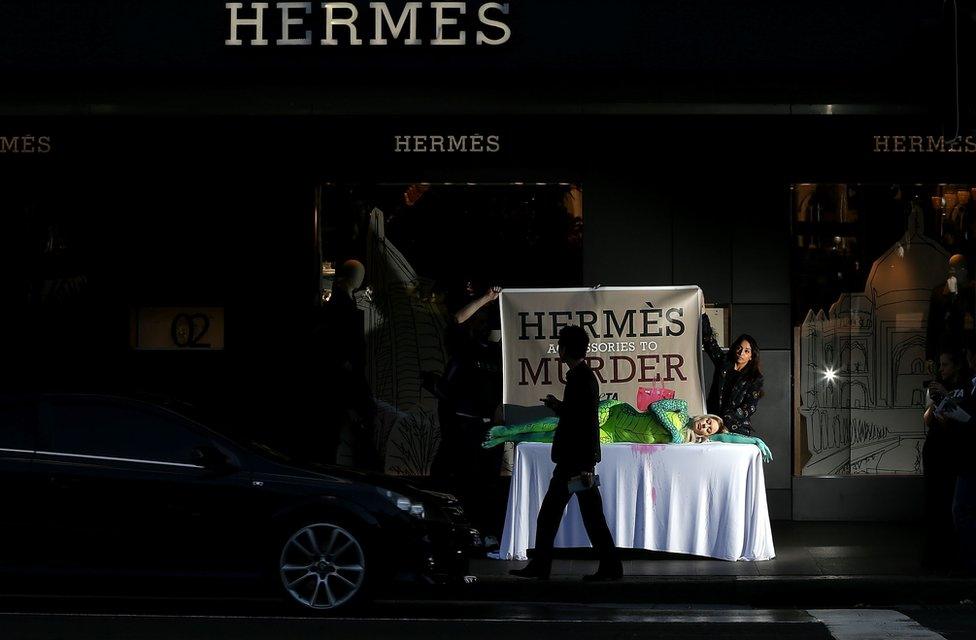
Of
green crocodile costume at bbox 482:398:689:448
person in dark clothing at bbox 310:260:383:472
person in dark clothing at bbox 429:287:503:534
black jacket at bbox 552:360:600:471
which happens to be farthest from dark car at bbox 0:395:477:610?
person in dark clothing at bbox 310:260:383:472

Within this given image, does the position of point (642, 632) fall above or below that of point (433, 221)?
below

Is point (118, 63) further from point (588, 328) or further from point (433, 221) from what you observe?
point (588, 328)

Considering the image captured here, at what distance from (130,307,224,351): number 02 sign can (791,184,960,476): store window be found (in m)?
5.56

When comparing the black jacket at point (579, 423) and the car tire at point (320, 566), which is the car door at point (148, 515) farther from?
the black jacket at point (579, 423)

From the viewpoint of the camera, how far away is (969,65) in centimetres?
1220

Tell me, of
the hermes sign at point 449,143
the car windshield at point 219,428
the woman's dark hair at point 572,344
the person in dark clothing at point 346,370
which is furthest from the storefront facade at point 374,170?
the car windshield at point 219,428

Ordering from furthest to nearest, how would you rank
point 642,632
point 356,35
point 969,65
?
point 356,35 < point 969,65 < point 642,632

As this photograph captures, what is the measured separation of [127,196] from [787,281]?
634 centimetres

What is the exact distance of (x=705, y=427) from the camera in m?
12.5

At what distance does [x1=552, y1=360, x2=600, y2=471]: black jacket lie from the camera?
37.6 ft

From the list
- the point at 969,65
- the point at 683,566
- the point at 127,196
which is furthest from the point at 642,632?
the point at 127,196

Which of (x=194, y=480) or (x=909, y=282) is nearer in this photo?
(x=194, y=480)

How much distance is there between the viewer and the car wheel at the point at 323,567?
33.3 feet

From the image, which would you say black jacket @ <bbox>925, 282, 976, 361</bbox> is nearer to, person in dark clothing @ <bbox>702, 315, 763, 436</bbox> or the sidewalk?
person in dark clothing @ <bbox>702, 315, 763, 436</bbox>
